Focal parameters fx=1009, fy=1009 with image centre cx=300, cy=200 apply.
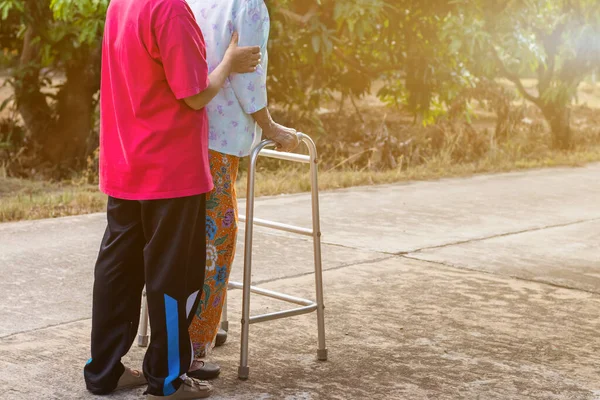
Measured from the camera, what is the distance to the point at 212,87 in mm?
3670

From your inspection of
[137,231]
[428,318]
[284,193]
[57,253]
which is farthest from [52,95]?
[137,231]

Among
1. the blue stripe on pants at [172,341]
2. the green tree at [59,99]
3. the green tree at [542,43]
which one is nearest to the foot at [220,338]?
the blue stripe on pants at [172,341]

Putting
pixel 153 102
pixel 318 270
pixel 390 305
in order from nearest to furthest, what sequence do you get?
1. pixel 153 102
2. pixel 318 270
3. pixel 390 305

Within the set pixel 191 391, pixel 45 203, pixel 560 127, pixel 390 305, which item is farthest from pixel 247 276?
pixel 560 127

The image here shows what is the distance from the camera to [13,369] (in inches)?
163

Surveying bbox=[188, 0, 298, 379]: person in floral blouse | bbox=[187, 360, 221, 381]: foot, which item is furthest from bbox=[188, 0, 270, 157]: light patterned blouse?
bbox=[187, 360, 221, 381]: foot

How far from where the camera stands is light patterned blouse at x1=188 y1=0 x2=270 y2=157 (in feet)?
12.6

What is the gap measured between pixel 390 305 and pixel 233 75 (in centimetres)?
206

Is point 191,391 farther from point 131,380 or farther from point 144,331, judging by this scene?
point 144,331

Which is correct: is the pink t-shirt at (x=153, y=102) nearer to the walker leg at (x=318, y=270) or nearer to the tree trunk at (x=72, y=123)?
the walker leg at (x=318, y=270)

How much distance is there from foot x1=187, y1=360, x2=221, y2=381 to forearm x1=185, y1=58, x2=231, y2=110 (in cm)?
109

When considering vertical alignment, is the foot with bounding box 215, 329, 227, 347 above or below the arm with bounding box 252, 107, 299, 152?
below

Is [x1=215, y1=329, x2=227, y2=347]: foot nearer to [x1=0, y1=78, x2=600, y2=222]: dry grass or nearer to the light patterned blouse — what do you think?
the light patterned blouse

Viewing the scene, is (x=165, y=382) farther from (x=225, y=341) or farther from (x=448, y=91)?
(x=448, y=91)
